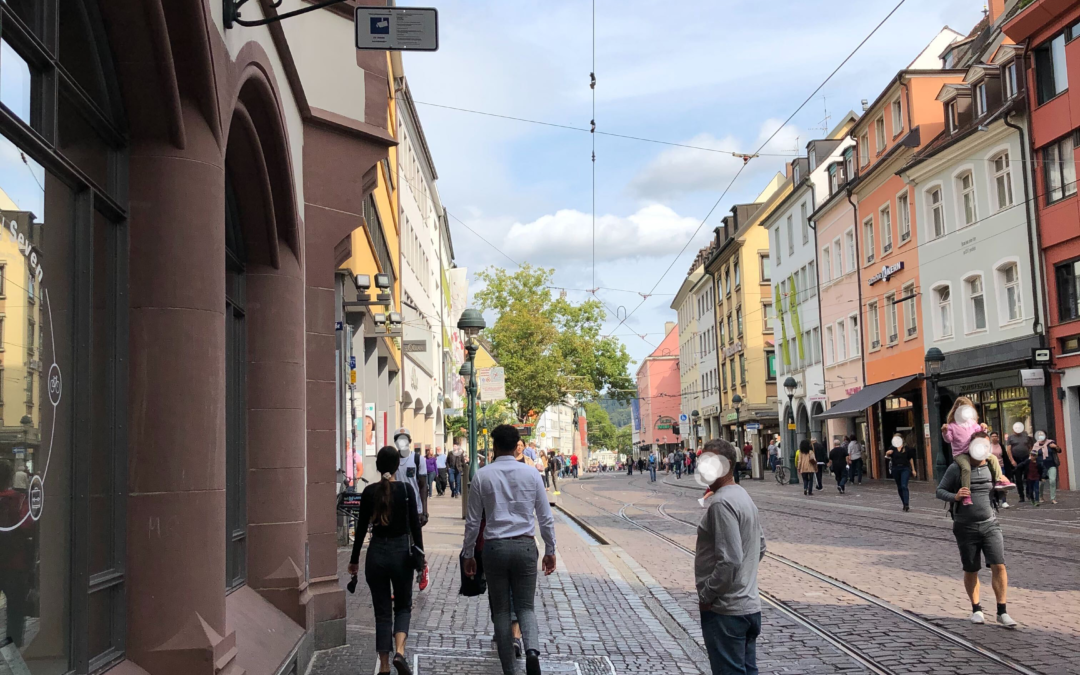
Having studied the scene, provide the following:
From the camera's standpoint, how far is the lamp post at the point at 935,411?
109ft

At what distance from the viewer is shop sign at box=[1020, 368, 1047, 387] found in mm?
27969

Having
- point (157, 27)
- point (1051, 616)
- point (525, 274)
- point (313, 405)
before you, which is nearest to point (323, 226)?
point (313, 405)

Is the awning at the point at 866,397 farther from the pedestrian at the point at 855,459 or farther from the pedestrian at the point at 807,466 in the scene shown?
the pedestrian at the point at 807,466

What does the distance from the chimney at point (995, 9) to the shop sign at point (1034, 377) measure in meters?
12.4

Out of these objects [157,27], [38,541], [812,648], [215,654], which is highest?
[157,27]

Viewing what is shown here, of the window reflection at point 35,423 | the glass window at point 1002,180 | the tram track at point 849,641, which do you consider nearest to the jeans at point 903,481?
the tram track at point 849,641

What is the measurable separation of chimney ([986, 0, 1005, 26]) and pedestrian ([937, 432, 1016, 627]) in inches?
1142

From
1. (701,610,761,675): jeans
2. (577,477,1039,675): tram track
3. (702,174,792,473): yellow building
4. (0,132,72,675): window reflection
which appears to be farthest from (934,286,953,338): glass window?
(0,132,72,675): window reflection

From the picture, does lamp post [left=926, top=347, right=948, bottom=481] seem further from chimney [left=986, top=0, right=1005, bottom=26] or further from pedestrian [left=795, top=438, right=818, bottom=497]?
chimney [left=986, top=0, right=1005, bottom=26]

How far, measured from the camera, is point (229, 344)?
8.36 m

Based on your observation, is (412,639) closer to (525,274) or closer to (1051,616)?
(1051,616)

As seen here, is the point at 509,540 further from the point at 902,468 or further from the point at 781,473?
the point at 781,473

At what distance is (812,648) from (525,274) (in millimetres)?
56477

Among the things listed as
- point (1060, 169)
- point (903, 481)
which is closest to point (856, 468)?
point (1060, 169)
